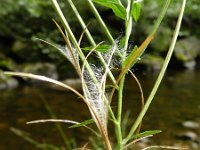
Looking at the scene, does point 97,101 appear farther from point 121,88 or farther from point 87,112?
point 87,112

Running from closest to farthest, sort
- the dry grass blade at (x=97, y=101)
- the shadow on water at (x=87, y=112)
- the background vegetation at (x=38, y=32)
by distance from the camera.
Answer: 1. the dry grass blade at (x=97, y=101)
2. the shadow on water at (x=87, y=112)
3. the background vegetation at (x=38, y=32)

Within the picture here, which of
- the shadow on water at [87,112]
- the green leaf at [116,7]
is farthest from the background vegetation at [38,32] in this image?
the green leaf at [116,7]

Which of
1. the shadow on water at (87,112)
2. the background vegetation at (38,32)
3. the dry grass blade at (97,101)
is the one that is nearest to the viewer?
the dry grass blade at (97,101)

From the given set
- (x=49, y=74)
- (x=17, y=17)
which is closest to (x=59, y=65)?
(x=49, y=74)

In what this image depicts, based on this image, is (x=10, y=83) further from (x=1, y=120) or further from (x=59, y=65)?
(x=1, y=120)

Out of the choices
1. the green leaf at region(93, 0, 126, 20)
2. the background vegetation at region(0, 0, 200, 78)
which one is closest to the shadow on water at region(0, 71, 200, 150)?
the background vegetation at region(0, 0, 200, 78)

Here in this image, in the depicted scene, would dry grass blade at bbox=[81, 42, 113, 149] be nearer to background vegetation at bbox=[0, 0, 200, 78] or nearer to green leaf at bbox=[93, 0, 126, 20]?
green leaf at bbox=[93, 0, 126, 20]

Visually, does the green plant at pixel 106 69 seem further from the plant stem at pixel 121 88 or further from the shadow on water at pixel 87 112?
the shadow on water at pixel 87 112

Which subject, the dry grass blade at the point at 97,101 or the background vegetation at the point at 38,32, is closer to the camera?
the dry grass blade at the point at 97,101

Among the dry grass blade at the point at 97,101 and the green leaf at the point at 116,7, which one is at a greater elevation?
the green leaf at the point at 116,7
